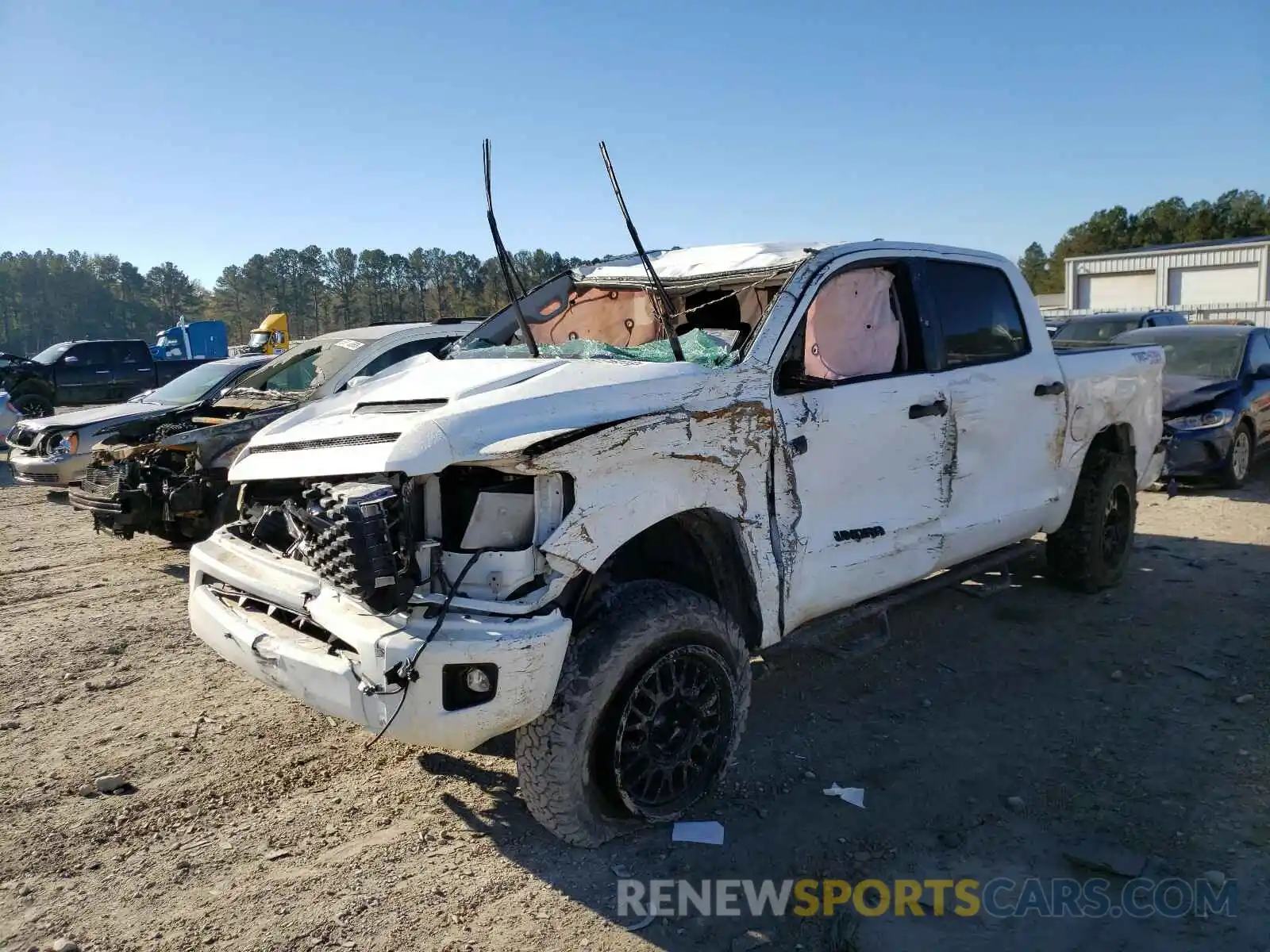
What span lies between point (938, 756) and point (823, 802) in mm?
673

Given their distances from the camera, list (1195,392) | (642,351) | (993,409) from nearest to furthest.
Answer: (642,351)
(993,409)
(1195,392)

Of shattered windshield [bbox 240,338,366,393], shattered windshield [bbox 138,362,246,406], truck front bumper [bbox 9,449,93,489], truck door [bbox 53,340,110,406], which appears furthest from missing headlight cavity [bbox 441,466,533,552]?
truck door [bbox 53,340,110,406]

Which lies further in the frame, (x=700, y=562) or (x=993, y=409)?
(x=993, y=409)

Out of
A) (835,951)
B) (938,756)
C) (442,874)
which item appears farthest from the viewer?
(938,756)

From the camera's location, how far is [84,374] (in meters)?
18.8

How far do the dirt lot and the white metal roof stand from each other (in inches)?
71.1

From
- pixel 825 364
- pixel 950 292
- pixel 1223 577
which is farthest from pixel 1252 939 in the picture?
pixel 1223 577

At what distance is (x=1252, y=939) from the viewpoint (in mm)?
2658

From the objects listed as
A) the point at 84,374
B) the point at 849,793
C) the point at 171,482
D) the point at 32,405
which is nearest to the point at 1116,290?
the point at 84,374

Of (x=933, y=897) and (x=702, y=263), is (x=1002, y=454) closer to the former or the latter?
(x=702, y=263)

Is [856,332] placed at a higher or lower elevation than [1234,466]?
higher

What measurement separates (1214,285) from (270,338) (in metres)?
37.9

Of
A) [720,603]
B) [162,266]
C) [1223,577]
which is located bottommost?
[1223,577]

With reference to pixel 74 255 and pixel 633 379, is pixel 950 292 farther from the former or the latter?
pixel 74 255
